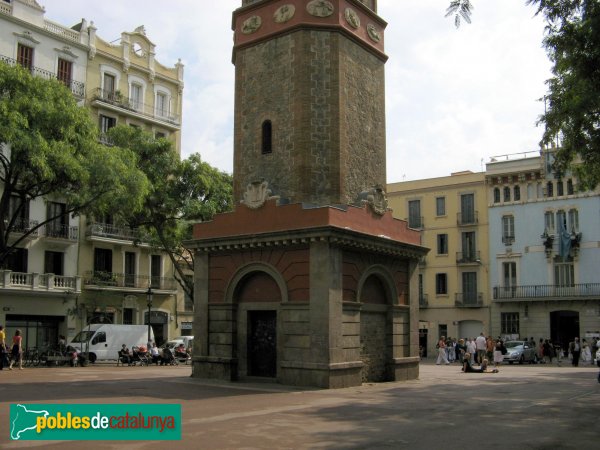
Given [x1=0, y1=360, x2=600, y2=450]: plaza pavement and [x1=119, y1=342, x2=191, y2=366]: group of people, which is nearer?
[x1=0, y1=360, x2=600, y2=450]: plaza pavement

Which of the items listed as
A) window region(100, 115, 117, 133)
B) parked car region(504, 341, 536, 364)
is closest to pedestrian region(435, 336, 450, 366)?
parked car region(504, 341, 536, 364)

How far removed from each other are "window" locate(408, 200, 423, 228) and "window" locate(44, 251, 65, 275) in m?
25.4

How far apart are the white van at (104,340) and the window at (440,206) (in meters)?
24.8

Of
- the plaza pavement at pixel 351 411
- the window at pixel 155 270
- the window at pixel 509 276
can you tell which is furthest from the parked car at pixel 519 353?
the window at pixel 155 270

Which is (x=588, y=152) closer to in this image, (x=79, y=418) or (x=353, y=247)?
(x=353, y=247)

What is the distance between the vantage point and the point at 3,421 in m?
12.0

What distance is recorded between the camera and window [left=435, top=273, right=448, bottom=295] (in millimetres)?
49594

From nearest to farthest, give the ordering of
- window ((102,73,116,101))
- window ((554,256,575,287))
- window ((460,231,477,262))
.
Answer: window ((102,73,116,101)) → window ((554,256,575,287)) → window ((460,231,477,262))

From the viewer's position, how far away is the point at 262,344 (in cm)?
2103

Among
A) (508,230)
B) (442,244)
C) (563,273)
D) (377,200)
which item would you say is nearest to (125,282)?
(442,244)

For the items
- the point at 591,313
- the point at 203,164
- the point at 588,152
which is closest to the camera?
the point at 588,152

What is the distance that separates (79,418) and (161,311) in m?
33.9

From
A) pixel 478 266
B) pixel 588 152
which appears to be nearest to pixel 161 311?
pixel 478 266

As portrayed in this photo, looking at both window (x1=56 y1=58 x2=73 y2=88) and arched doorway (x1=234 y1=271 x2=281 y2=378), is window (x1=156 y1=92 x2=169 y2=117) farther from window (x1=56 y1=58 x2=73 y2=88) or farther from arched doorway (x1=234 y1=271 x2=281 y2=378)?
arched doorway (x1=234 y1=271 x2=281 y2=378)
